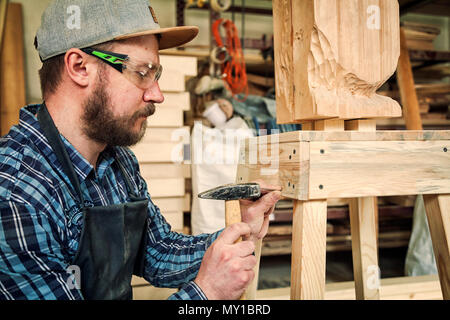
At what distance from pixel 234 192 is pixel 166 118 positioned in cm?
165

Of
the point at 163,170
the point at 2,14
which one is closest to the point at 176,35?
the point at 163,170

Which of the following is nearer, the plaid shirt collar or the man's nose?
the plaid shirt collar

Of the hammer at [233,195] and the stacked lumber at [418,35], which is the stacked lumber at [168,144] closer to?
the hammer at [233,195]

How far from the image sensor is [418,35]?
371cm

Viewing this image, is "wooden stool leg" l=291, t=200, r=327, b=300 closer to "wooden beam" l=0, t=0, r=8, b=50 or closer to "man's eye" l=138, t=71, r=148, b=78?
"man's eye" l=138, t=71, r=148, b=78

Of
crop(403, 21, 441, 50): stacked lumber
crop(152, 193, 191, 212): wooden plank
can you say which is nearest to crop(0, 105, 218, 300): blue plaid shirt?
crop(152, 193, 191, 212): wooden plank

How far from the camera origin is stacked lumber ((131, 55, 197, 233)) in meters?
2.66

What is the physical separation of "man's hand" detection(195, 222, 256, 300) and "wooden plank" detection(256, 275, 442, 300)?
46.7 inches

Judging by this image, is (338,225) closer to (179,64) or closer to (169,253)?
→ (179,64)

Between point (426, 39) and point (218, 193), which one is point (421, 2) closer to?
point (426, 39)

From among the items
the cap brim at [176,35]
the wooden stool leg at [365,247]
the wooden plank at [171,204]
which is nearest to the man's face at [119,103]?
the cap brim at [176,35]

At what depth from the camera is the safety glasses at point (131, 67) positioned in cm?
120

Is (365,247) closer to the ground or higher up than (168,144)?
closer to the ground

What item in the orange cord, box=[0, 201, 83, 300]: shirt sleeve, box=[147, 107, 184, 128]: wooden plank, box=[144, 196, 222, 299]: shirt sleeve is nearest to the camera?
box=[0, 201, 83, 300]: shirt sleeve
